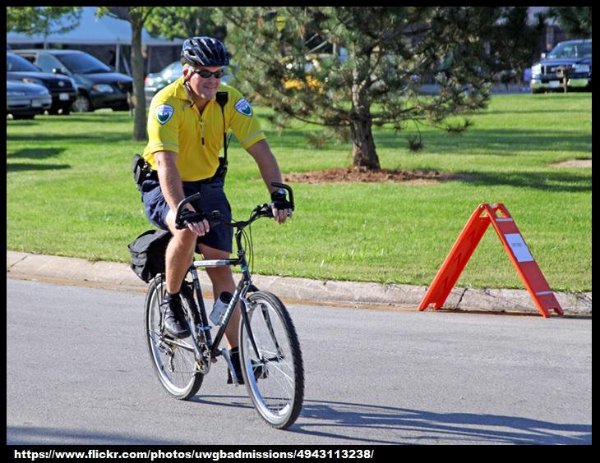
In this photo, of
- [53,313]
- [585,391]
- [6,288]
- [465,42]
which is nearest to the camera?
[585,391]

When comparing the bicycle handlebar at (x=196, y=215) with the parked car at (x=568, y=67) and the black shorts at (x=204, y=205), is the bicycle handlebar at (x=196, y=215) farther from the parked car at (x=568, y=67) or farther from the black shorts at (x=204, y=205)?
the parked car at (x=568, y=67)

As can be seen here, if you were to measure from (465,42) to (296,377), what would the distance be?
37.8 ft

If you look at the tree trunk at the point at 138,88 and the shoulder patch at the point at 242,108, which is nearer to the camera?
the shoulder patch at the point at 242,108

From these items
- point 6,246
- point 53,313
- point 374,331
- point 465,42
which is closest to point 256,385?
point 374,331

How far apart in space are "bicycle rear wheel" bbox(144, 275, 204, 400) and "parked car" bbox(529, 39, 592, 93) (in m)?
25.0

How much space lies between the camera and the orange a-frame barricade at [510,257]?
973 centimetres

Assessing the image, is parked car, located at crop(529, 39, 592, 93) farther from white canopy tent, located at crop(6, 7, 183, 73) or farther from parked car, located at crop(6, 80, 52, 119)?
white canopy tent, located at crop(6, 7, 183, 73)

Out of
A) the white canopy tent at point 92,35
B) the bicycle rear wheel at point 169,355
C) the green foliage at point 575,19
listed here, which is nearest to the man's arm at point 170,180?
the bicycle rear wheel at point 169,355

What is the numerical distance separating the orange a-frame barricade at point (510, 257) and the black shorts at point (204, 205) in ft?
11.1

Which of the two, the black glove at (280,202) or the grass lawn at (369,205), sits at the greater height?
the black glove at (280,202)

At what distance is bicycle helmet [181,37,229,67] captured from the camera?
6.45 metres

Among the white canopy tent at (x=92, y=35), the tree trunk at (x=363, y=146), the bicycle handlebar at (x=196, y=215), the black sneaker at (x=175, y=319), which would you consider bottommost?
the white canopy tent at (x=92, y=35)

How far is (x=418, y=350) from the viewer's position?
→ 8.39 meters
